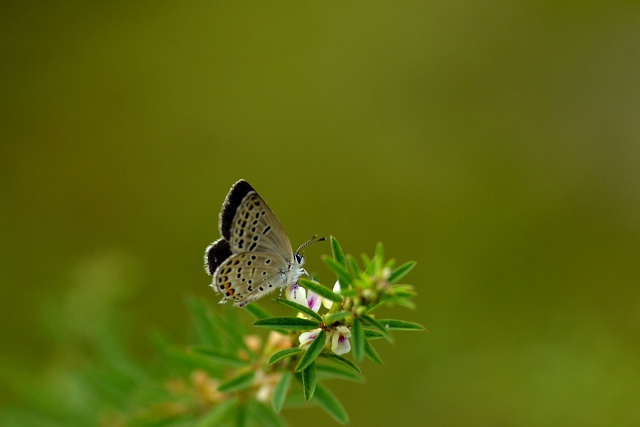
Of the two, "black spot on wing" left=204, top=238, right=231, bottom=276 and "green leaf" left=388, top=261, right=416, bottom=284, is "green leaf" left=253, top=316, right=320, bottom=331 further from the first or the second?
"black spot on wing" left=204, top=238, right=231, bottom=276

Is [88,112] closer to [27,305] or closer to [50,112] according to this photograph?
[50,112]

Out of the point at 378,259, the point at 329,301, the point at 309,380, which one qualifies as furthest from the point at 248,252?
the point at 378,259

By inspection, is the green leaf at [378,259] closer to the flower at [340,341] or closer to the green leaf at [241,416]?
the flower at [340,341]

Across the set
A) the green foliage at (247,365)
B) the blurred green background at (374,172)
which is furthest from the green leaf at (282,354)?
the blurred green background at (374,172)

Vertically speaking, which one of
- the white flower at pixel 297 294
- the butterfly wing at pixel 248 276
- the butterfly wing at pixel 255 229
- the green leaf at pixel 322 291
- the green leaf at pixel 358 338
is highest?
the butterfly wing at pixel 255 229

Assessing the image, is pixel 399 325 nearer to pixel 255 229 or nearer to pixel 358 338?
pixel 358 338

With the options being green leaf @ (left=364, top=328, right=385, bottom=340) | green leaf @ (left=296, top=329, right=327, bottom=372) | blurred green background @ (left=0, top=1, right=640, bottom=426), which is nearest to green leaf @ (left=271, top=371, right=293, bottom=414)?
green leaf @ (left=296, top=329, right=327, bottom=372)
